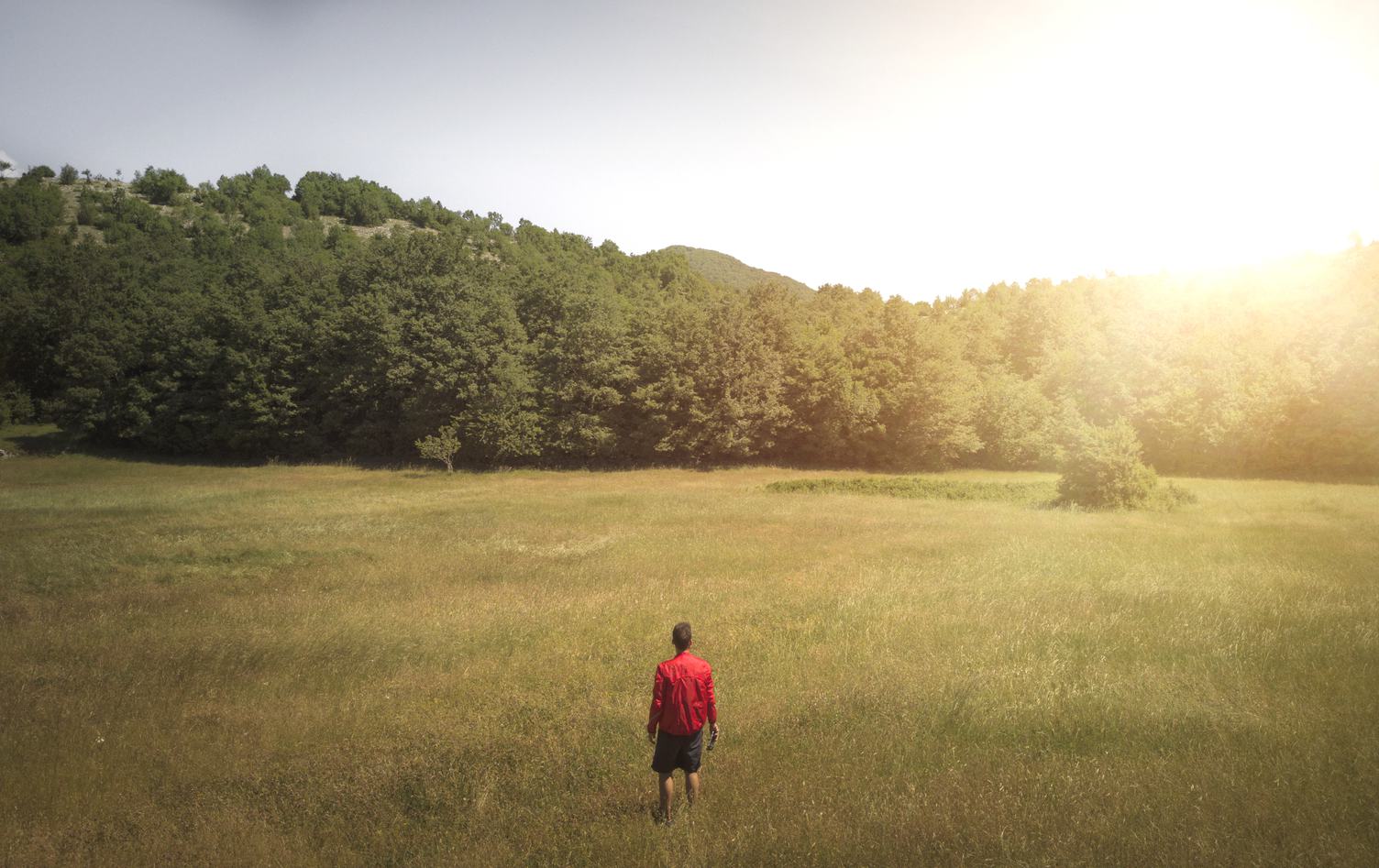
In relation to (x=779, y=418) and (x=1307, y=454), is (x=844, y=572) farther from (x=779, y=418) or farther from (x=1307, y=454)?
(x=1307, y=454)

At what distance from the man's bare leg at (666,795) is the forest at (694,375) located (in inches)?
1868

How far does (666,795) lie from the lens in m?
7.40

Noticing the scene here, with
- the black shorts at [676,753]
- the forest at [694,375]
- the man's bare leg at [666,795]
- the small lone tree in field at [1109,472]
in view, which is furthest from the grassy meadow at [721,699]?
Answer: the forest at [694,375]

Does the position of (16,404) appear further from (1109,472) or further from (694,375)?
(1109,472)

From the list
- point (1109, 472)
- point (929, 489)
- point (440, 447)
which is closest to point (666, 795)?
point (1109, 472)

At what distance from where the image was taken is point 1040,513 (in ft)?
94.9

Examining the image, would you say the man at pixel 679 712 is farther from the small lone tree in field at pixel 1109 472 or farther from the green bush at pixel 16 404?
the green bush at pixel 16 404

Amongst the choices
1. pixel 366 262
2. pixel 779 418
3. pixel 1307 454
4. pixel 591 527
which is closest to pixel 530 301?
pixel 366 262

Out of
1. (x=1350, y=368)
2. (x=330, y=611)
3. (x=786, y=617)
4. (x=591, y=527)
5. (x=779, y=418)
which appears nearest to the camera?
(x=786, y=617)

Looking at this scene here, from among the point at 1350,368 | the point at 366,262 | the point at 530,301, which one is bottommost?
the point at 1350,368

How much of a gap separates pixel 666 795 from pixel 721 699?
3.11m

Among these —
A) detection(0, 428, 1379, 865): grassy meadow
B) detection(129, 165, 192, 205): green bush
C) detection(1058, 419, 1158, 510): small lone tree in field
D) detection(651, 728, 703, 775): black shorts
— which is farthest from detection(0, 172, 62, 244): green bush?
detection(651, 728, 703, 775): black shorts

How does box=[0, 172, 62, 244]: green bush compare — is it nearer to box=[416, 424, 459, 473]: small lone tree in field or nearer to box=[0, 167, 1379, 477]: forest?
box=[0, 167, 1379, 477]: forest

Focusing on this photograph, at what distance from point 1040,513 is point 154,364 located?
250 feet
